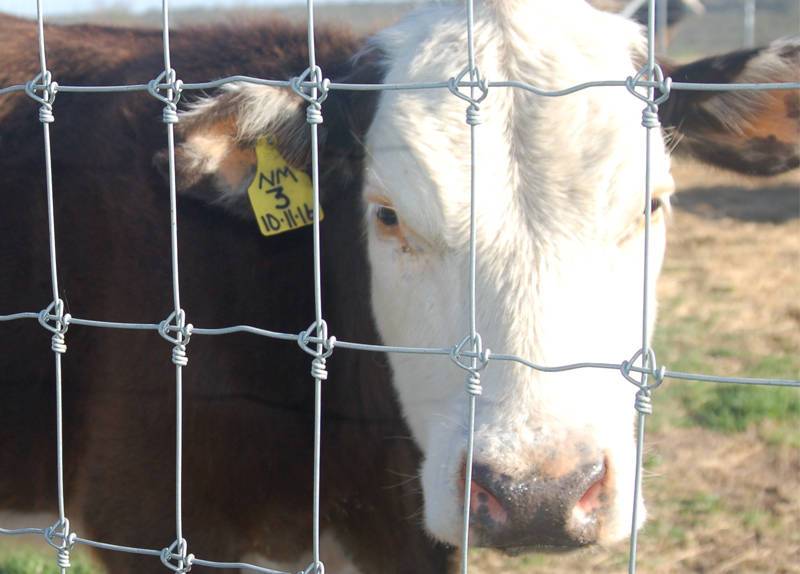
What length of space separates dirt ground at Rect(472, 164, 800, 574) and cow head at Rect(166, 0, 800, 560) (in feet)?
1.14

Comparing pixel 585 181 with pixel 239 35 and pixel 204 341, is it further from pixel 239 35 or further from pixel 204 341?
pixel 239 35

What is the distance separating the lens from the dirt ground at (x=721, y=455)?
12.0ft

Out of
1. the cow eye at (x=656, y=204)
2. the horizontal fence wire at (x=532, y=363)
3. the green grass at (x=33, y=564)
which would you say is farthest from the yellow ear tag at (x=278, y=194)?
the green grass at (x=33, y=564)

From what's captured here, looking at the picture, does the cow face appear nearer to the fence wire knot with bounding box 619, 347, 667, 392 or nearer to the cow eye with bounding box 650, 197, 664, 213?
the cow eye with bounding box 650, 197, 664, 213

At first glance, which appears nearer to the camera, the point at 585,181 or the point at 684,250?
the point at 585,181

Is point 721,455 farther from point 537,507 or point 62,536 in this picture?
point 62,536

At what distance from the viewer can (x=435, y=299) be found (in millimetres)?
2355

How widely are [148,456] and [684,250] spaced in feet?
19.6

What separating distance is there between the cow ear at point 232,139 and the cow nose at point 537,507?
1047mm

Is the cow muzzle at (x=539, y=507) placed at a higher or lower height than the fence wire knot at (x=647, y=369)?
lower

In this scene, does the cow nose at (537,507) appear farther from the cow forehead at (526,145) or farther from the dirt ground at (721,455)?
the cow forehead at (526,145)

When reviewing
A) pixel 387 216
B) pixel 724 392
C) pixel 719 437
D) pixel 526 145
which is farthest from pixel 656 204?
pixel 724 392

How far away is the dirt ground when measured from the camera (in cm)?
366

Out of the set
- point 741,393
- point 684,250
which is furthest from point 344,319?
point 684,250
